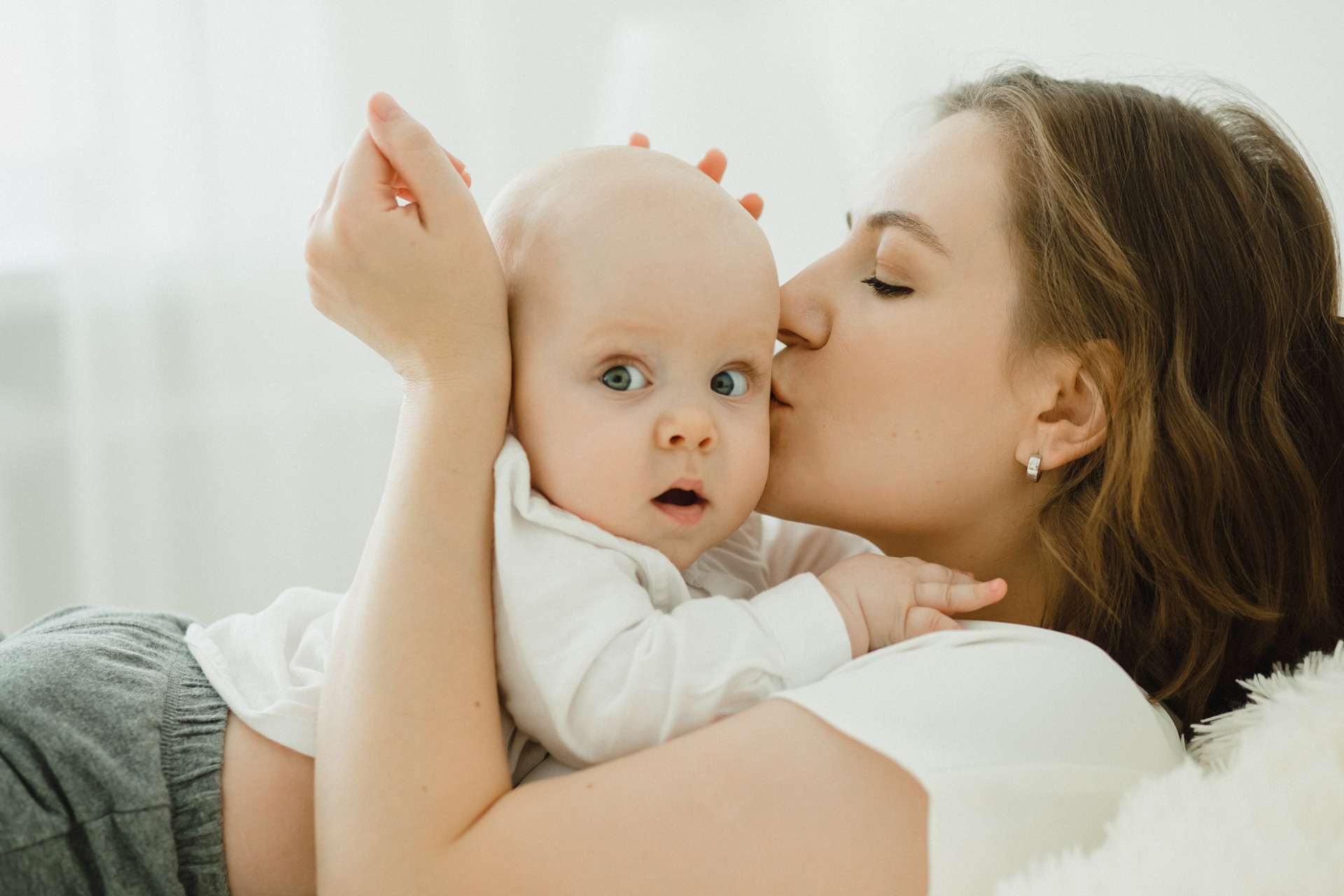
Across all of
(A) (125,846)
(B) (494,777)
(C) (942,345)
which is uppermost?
(C) (942,345)

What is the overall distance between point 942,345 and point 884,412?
0.11 metres

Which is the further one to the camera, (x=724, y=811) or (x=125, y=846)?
(x=125, y=846)

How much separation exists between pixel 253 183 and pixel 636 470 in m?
1.81

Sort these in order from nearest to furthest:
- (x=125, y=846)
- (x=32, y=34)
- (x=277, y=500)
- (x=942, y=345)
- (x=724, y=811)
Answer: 1. (x=724, y=811)
2. (x=125, y=846)
3. (x=942, y=345)
4. (x=32, y=34)
5. (x=277, y=500)

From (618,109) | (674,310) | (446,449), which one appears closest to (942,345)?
(674,310)

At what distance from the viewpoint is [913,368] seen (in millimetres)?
1173

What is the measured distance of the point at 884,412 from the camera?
119 centimetres

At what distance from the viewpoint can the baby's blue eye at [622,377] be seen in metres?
1.00

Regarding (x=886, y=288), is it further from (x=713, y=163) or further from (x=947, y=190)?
(x=713, y=163)

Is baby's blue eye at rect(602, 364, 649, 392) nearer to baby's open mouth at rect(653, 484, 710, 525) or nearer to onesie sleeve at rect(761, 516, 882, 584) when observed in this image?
baby's open mouth at rect(653, 484, 710, 525)

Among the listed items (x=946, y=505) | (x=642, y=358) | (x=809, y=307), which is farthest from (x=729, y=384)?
(x=946, y=505)

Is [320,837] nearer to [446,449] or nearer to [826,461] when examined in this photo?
[446,449]

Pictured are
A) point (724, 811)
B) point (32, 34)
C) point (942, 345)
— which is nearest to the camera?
point (724, 811)

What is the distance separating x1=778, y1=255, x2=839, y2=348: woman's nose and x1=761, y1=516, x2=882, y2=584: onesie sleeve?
35 cm
